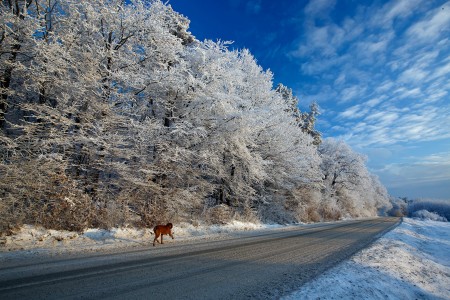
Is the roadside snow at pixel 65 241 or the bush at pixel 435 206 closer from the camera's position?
the roadside snow at pixel 65 241

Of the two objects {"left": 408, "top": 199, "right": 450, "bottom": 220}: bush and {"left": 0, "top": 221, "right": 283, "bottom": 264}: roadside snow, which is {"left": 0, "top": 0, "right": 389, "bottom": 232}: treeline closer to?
{"left": 0, "top": 221, "right": 283, "bottom": 264}: roadside snow

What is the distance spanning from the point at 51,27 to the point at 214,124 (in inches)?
359

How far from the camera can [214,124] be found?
16.5 metres

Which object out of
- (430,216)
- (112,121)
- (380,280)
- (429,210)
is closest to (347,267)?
(380,280)

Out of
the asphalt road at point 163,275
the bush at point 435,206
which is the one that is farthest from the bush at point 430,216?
the asphalt road at point 163,275

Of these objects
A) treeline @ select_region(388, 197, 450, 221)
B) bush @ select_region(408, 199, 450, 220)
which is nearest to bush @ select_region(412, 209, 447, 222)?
treeline @ select_region(388, 197, 450, 221)

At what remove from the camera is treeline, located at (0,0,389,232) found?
10352 millimetres

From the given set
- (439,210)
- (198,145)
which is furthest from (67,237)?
(439,210)

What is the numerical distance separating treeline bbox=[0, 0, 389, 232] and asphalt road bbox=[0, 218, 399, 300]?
3.51 metres

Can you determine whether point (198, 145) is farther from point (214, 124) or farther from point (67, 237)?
point (67, 237)

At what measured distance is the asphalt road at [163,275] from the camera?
4676 millimetres

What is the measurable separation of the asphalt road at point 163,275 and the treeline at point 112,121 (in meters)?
3.51

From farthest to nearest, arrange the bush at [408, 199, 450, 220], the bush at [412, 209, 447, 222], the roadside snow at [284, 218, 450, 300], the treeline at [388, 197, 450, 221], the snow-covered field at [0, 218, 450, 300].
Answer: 1. the bush at [408, 199, 450, 220]
2. the treeline at [388, 197, 450, 221]
3. the bush at [412, 209, 447, 222]
4. the snow-covered field at [0, 218, 450, 300]
5. the roadside snow at [284, 218, 450, 300]

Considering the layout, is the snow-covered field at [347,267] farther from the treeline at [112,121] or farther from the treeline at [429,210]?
the treeline at [429,210]
